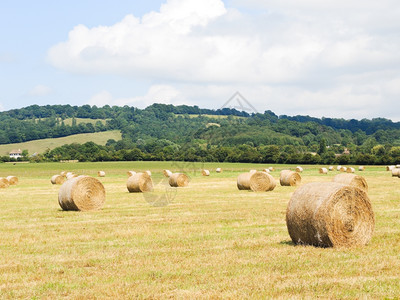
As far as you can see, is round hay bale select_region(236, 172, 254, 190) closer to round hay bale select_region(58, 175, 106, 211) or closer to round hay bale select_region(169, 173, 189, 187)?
round hay bale select_region(169, 173, 189, 187)

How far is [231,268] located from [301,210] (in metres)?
3.30

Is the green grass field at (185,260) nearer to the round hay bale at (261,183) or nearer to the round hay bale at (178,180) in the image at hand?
the round hay bale at (261,183)

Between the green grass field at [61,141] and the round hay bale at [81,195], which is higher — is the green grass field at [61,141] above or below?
above

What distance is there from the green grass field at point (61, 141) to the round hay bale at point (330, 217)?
152675 mm

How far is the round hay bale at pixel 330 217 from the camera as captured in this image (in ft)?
40.1

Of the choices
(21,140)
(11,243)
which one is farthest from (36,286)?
(21,140)

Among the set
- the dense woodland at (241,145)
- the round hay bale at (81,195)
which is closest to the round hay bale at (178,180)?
the dense woodland at (241,145)

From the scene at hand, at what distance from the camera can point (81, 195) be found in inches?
907

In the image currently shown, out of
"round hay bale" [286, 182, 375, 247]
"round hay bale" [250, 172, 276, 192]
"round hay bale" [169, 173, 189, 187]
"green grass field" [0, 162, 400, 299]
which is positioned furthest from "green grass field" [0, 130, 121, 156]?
"round hay bale" [286, 182, 375, 247]

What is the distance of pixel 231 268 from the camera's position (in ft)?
33.4

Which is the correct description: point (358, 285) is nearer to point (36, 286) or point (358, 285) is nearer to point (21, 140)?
point (36, 286)

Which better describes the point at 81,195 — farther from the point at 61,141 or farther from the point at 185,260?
the point at 61,141

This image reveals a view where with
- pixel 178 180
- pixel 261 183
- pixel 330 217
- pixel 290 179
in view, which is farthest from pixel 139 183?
pixel 330 217

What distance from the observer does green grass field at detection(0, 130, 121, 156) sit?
162m
